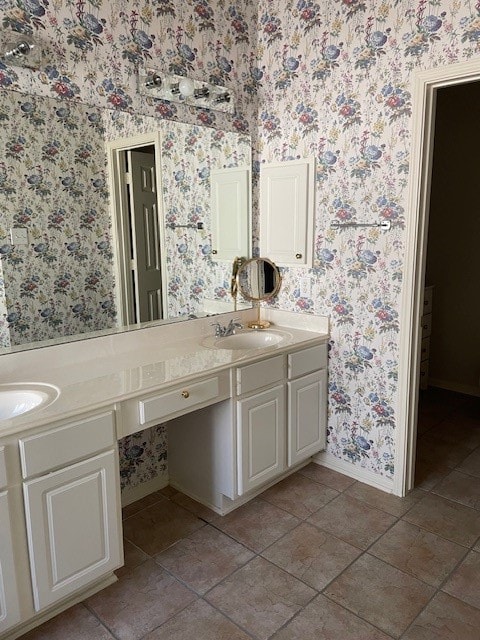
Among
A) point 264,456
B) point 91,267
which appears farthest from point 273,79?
point 264,456

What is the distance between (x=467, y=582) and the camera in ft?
6.71

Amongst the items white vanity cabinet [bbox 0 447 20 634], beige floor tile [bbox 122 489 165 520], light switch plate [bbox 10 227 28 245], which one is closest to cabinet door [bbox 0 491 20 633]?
white vanity cabinet [bbox 0 447 20 634]

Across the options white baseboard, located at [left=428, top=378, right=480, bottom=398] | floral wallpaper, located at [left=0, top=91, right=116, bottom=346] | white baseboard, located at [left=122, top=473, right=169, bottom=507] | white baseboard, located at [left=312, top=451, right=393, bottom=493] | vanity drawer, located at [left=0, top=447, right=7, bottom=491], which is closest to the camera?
vanity drawer, located at [left=0, top=447, right=7, bottom=491]

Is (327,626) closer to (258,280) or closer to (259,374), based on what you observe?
(259,374)

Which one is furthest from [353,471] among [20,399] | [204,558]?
[20,399]

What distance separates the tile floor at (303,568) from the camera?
1.84 meters

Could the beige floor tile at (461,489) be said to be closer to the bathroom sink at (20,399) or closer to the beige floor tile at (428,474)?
the beige floor tile at (428,474)

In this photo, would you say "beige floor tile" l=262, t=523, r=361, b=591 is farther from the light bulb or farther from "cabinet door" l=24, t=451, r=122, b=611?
the light bulb

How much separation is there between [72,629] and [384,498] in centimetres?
162

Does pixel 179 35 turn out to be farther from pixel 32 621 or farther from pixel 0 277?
pixel 32 621

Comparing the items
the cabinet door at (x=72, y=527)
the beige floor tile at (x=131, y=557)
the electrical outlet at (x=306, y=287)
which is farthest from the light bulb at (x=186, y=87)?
the beige floor tile at (x=131, y=557)

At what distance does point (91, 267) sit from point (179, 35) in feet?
4.09

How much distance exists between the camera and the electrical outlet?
2910mm

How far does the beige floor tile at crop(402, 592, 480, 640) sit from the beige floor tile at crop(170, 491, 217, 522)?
105 cm
